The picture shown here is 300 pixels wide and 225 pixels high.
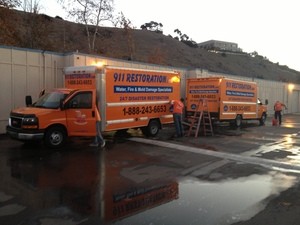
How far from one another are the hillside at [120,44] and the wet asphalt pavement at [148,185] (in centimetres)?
1624

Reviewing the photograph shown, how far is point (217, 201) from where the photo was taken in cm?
618

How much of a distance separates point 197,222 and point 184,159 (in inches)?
194

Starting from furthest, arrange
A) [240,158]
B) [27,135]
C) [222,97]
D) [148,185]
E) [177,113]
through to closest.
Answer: [222,97] → [177,113] → [27,135] → [240,158] → [148,185]

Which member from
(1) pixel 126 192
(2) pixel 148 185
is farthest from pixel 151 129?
(1) pixel 126 192

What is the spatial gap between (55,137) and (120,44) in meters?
53.0

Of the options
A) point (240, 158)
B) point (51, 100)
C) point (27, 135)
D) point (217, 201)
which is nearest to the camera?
point (217, 201)

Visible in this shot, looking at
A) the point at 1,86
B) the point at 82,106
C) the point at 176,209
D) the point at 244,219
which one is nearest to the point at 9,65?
the point at 1,86

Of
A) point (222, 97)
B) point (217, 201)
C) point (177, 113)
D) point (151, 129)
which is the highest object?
point (222, 97)

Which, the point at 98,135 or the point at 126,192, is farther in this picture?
the point at 98,135

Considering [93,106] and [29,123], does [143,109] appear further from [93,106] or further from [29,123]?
[29,123]

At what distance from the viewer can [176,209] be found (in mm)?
5723

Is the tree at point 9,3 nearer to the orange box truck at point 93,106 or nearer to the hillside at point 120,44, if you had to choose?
the hillside at point 120,44

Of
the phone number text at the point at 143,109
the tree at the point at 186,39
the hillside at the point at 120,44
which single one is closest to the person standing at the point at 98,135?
the phone number text at the point at 143,109

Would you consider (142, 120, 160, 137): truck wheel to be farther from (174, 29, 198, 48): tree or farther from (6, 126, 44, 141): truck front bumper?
(174, 29, 198, 48): tree
